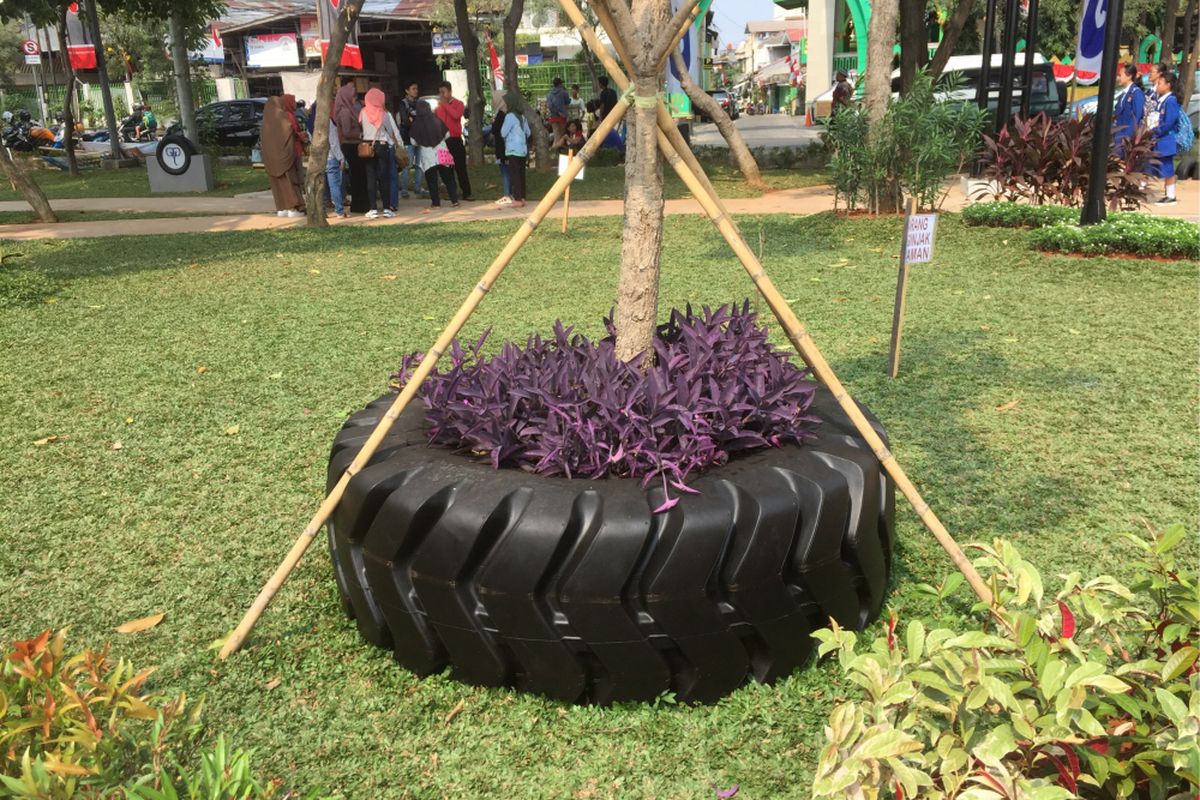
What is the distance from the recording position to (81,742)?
176cm

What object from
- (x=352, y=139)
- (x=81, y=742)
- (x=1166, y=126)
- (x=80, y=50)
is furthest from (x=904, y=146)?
(x=80, y=50)

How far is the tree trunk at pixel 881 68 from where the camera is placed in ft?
35.9

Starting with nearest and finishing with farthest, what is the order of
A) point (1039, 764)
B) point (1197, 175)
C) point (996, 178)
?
point (1039, 764) < point (996, 178) < point (1197, 175)

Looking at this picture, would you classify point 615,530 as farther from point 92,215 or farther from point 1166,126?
point 92,215

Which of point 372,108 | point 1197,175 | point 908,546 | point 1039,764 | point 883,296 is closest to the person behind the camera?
point 1039,764

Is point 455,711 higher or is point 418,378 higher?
point 418,378

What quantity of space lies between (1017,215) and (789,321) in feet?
27.7

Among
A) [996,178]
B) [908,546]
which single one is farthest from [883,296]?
[996,178]

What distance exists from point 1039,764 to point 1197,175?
17.7 m

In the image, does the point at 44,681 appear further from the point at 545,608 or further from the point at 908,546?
the point at 908,546

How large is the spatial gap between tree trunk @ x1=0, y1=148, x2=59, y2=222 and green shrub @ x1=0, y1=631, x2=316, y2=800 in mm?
11496

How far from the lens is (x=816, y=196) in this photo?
49.7 ft

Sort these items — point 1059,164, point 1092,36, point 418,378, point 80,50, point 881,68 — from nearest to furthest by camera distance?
point 418,378
point 1092,36
point 881,68
point 1059,164
point 80,50

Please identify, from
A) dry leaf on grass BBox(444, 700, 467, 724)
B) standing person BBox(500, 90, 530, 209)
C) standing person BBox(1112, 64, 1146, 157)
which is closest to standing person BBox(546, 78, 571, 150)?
standing person BBox(500, 90, 530, 209)
